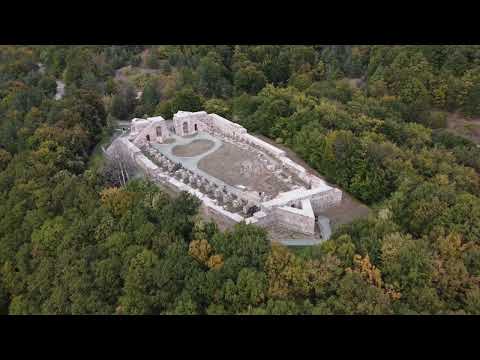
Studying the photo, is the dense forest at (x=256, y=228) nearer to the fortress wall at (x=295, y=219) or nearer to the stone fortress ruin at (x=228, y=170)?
the fortress wall at (x=295, y=219)

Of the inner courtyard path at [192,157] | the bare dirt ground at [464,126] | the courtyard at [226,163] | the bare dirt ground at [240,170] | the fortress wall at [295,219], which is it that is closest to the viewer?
the fortress wall at [295,219]

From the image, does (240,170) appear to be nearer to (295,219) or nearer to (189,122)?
(295,219)

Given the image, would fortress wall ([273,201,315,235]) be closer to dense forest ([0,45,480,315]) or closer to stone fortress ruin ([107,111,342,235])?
stone fortress ruin ([107,111,342,235])

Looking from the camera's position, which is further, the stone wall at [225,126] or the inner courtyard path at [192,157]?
the stone wall at [225,126]

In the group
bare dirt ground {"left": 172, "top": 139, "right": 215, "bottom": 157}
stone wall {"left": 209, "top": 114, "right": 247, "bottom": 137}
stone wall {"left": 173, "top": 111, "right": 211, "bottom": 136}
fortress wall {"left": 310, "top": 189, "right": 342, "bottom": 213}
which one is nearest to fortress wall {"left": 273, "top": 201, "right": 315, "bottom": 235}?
fortress wall {"left": 310, "top": 189, "right": 342, "bottom": 213}

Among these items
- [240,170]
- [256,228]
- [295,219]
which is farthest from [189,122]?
[256,228]

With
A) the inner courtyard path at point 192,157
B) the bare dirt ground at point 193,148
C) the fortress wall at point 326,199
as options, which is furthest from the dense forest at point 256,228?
the bare dirt ground at point 193,148
